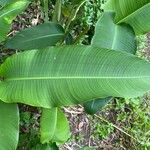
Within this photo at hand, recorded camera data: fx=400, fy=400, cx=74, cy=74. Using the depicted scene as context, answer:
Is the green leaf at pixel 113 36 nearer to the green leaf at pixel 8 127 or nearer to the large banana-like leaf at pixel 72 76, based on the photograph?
the large banana-like leaf at pixel 72 76

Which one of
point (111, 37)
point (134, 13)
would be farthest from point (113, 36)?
point (134, 13)

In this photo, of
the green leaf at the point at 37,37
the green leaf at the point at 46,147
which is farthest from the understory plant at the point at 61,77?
the green leaf at the point at 46,147

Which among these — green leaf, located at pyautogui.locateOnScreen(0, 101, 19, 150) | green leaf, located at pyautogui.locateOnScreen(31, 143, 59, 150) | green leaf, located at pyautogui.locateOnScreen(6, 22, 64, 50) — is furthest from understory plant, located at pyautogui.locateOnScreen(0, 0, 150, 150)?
green leaf, located at pyautogui.locateOnScreen(31, 143, 59, 150)

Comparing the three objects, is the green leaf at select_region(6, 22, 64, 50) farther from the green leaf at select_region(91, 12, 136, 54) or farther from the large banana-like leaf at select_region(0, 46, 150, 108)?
the large banana-like leaf at select_region(0, 46, 150, 108)

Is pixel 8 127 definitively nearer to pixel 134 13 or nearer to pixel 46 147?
pixel 46 147

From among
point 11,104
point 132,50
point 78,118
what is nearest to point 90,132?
point 78,118

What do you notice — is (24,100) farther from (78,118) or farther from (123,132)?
(123,132)
